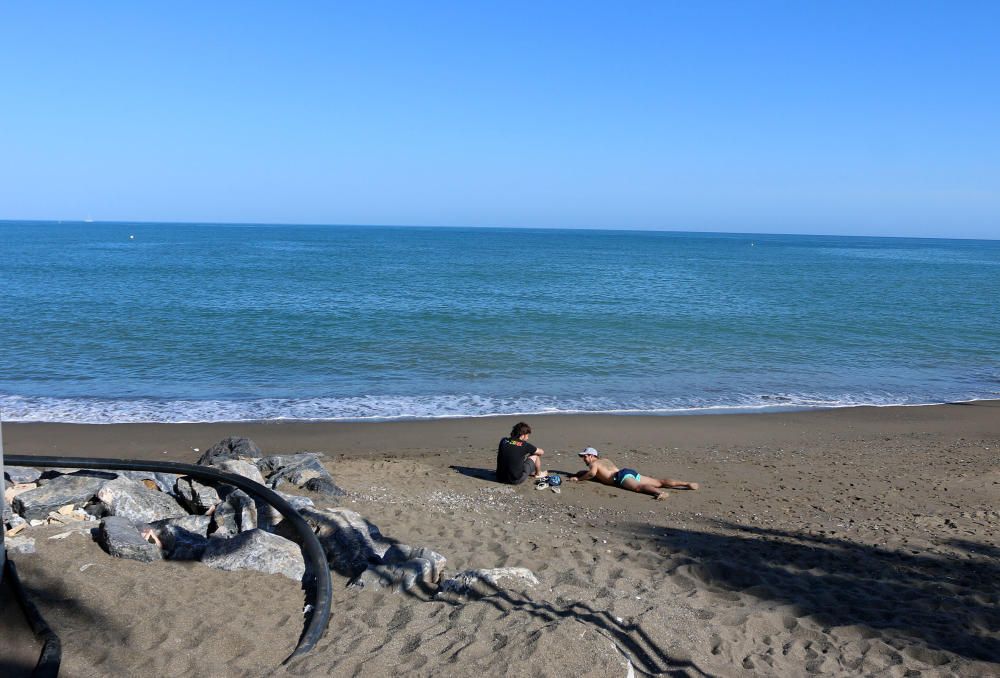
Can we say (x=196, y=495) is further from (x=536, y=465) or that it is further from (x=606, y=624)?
(x=606, y=624)

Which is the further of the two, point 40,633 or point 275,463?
point 275,463

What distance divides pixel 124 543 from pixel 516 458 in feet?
17.1

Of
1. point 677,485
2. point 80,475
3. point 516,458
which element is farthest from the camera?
point 516,458

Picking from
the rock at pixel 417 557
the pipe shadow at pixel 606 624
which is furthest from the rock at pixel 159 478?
the pipe shadow at pixel 606 624

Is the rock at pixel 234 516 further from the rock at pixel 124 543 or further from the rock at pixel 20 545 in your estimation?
the rock at pixel 20 545

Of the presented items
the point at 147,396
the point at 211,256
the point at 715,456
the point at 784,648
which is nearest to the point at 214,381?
the point at 147,396

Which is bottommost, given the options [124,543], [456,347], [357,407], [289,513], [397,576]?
[357,407]

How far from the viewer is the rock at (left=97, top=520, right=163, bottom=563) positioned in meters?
6.22

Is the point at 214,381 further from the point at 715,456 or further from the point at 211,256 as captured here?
the point at 211,256

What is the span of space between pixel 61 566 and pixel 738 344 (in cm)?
2171

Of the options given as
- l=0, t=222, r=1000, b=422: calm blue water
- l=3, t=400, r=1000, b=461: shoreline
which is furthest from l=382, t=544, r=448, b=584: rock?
l=0, t=222, r=1000, b=422: calm blue water

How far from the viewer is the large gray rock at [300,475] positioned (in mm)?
9297

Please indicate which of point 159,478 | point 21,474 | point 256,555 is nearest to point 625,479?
point 256,555

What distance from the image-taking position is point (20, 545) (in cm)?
598
